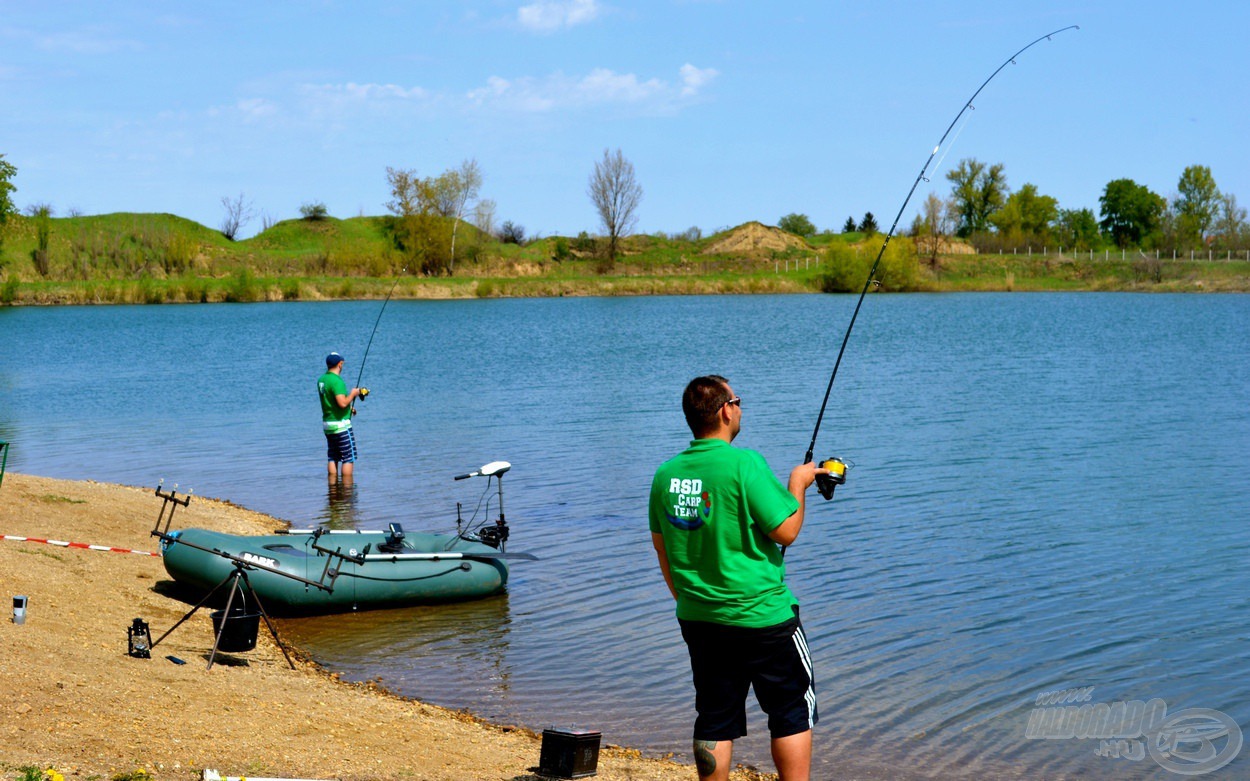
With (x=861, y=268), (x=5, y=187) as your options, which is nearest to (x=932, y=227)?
A: (x=861, y=268)

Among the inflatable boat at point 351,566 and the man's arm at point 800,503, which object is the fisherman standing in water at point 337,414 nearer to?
the inflatable boat at point 351,566

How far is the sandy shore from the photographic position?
198 inches

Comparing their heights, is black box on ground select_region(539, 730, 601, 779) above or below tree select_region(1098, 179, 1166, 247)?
below

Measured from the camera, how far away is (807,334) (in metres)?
42.3

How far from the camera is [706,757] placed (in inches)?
167

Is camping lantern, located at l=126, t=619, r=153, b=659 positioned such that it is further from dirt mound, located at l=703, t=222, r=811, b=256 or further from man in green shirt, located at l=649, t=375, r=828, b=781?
dirt mound, located at l=703, t=222, r=811, b=256

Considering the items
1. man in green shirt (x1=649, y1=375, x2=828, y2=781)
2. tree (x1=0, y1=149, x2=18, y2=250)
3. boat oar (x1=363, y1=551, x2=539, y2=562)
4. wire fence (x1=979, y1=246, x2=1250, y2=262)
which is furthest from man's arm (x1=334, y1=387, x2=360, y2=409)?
wire fence (x1=979, y1=246, x2=1250, y2=262)

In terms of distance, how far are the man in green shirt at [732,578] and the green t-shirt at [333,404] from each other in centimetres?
895

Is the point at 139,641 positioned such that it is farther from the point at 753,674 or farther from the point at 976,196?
the point at 976,196

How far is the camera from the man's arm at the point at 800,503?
159 inches

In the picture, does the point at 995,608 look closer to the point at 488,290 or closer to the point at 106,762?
the point at 106,762

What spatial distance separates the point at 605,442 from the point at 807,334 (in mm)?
25382

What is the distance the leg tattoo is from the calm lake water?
2214 mm

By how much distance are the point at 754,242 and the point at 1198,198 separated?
131ft
